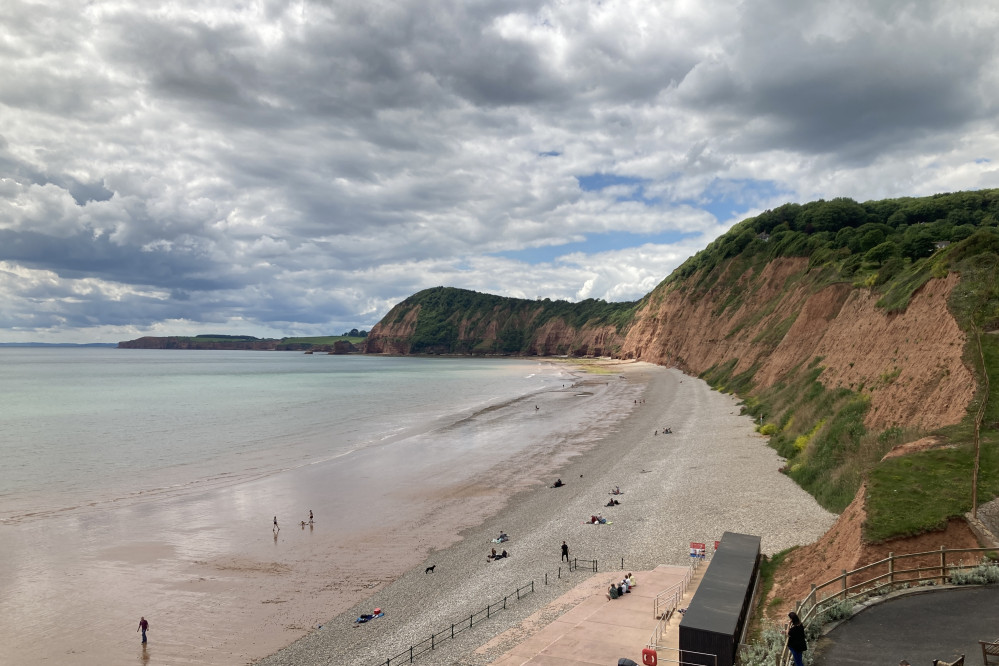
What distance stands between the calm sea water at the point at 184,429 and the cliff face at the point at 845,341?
3712 centimetres

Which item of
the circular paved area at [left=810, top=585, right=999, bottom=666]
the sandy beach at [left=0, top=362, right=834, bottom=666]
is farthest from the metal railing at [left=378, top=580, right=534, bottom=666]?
the circular paved area at [left=810, top=585, right=999, bottom=666]

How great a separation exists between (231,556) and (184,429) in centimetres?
4492

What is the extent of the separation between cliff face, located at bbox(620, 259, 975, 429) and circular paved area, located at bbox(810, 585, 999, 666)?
12394mm

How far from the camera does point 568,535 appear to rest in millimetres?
30047

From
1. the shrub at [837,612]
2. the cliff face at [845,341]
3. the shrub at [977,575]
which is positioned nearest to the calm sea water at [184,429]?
the cliff face at [845,341]

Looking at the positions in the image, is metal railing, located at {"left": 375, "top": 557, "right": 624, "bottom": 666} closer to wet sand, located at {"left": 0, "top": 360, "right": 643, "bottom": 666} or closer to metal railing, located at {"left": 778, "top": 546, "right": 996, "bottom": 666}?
wet sand, located at {"left": 0, "top": 360, "right": 643, "bottom": 666}

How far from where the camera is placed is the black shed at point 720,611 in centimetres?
1523

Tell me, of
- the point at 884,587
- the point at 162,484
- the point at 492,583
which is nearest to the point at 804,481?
the point at 884,587

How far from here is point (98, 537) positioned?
31.3 meters

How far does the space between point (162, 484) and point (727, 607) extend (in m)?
42.6

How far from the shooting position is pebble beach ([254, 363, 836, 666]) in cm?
2059

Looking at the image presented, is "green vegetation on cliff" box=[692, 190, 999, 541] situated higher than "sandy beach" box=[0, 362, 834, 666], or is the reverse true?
"green vegetation on cliff" box=[692, 190, 999, 541]

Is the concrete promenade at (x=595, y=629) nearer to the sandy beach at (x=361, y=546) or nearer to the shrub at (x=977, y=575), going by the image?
the sandy beach at (x=361, y=546)

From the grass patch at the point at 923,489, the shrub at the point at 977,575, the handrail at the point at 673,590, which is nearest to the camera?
the shrub at the point at 977,575
